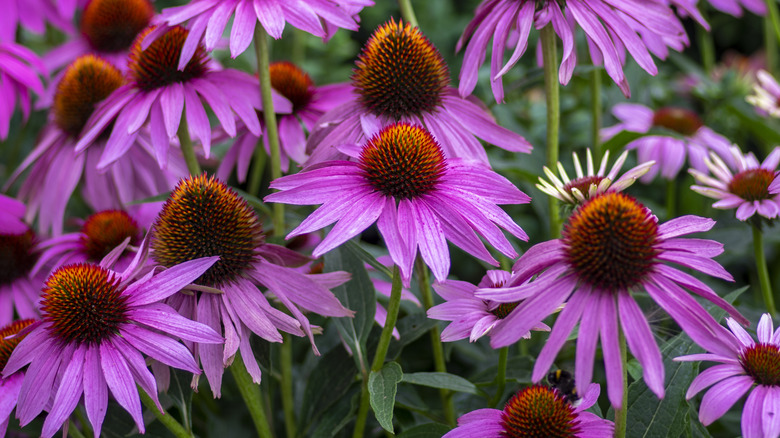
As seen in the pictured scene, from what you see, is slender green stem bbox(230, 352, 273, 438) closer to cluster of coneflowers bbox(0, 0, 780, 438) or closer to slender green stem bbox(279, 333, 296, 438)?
cluster of coneflowers bbox(0, 0, 780, 438)

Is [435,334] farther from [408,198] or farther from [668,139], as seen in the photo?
[668,139]

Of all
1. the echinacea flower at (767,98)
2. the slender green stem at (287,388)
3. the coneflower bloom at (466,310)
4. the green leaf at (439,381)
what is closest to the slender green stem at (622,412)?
the coneflower bloom at (466,310)

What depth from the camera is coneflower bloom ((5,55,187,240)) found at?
4.30 ft

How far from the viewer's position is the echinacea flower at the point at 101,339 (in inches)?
31.4

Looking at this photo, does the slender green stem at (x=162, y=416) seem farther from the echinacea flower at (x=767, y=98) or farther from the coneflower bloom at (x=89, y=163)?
the echinacea flower at (x=767, y=98)

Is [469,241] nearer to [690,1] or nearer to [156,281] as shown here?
[156,281]

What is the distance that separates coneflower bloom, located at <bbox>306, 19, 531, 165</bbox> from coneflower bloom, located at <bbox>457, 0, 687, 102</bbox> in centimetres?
4

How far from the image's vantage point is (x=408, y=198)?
0.85 m

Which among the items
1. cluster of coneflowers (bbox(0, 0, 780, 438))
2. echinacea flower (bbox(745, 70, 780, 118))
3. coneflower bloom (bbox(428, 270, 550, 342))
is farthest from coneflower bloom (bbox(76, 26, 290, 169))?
echinacea flower (bbox(745, 70, 780, 118))

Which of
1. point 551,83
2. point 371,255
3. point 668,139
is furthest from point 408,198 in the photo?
point 668,139

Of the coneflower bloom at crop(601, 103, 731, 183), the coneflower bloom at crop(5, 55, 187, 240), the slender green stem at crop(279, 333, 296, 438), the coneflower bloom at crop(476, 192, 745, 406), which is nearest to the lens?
the coneflower bloom at crop(476, 192, 745, 406)

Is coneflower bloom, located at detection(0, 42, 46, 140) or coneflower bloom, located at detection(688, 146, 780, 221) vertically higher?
coneflower bloom, located at detection(0, 42, 46, 140)

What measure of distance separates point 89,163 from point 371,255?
664mm

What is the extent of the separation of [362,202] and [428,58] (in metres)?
0.31
